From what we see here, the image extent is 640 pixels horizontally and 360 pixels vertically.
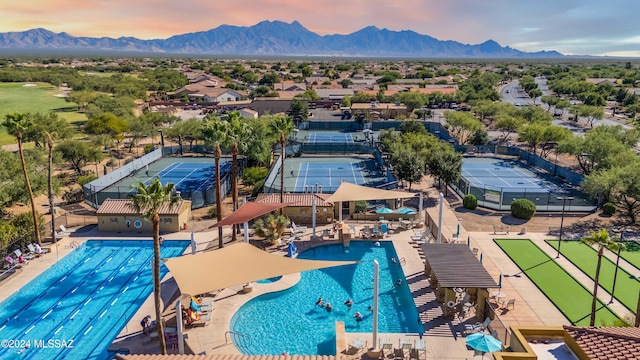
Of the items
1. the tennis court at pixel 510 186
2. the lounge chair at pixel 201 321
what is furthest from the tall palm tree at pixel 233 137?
the tennis court at pixel 510 186

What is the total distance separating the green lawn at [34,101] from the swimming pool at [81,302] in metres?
50.4

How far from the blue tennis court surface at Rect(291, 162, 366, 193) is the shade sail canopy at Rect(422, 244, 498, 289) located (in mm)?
18038

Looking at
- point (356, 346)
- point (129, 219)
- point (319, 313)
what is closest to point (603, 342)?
point (356, 346)

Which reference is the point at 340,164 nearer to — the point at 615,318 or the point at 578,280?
the point at 578,280

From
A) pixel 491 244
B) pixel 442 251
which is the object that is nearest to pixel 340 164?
pixel 491 244

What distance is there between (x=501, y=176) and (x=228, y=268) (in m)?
34.4

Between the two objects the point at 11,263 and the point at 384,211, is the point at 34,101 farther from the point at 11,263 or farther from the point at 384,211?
the point at 384,211

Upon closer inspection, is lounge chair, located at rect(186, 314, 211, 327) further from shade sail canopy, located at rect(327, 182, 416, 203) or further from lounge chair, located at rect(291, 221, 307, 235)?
shade sail canopy, located at rect(327, 182, 416, 203)

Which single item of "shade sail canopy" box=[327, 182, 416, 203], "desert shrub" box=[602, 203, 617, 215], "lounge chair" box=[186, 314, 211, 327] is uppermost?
"shade sail canopy" box=[327, 182, 416, 203]

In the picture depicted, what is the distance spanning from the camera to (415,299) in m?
21.1

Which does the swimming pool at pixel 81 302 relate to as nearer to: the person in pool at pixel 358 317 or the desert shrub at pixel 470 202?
the person in pool at pixel 358 317

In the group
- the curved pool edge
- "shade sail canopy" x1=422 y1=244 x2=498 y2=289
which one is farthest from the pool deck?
"shade sail canopy" x1=422 y1=244 x2=498 y2=289

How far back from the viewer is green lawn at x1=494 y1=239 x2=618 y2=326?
19.5 m

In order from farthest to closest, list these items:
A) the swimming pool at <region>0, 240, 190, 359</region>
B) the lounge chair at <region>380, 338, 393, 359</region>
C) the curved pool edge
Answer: the swimming pool at <region>0, 240, 190, 359</region> < the curved pool edge < the lounge chair at <region>380, 338, 393, 359</region>
